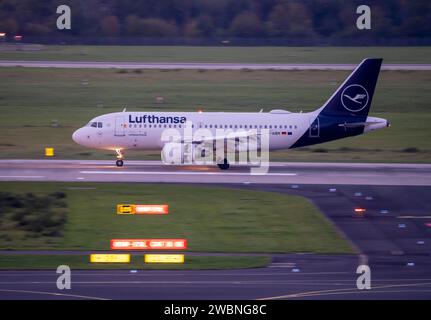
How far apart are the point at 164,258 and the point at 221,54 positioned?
73.2 metres

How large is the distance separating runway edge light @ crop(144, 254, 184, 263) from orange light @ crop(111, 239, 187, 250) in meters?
1.15

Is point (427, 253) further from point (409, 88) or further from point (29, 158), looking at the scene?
point (409, 88)

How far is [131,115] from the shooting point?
151 feet

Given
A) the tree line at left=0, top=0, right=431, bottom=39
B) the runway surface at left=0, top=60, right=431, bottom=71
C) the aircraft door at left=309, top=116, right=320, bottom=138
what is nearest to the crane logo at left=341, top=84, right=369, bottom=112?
the aircraft door at left=309, top=116, right=320, bottom=138

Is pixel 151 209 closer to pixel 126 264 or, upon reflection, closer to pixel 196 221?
pixel 196 221

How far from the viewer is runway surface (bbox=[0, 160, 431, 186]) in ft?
135

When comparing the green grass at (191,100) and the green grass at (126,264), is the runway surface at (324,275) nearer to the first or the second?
the green grass at (126,264)

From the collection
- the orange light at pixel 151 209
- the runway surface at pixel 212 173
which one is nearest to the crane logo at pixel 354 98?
the runway surface at pixel 212 173

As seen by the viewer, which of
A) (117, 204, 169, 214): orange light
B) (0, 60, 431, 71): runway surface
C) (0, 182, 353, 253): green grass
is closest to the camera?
(0, 182, 353, 253): green grass

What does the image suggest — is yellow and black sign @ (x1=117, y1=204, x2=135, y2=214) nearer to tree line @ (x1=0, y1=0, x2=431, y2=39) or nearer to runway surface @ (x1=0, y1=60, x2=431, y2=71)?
runway surface @ (x1=0, y1=60, x2=431, y2=71)

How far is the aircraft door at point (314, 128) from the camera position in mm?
46500

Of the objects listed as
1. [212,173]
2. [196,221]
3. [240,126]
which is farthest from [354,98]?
[196,221]

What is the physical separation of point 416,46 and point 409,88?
25.3 meters

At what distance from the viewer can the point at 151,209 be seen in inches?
1324
